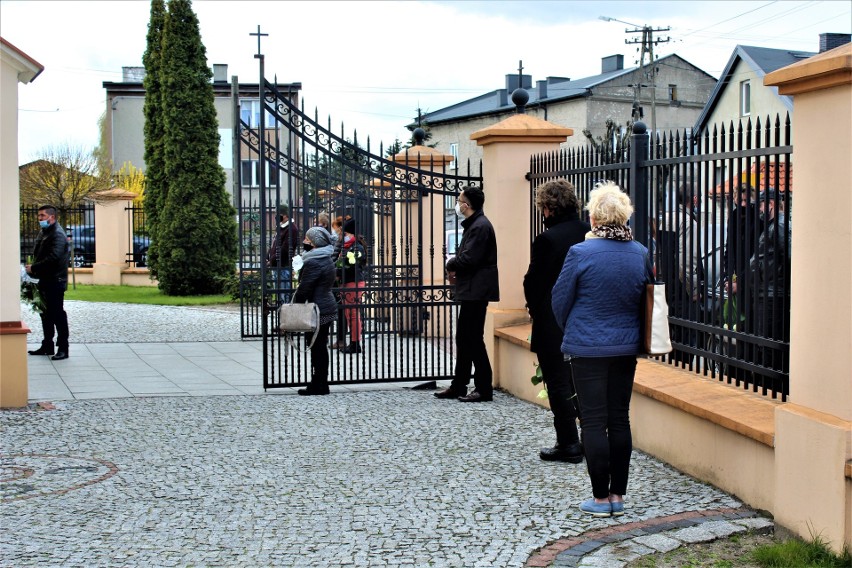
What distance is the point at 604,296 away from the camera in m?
5.64

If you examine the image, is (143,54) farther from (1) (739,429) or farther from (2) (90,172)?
(1) (739,429)

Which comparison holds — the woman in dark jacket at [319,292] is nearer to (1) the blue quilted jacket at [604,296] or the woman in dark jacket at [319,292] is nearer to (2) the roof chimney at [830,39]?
(1) the blue quilted jacket at [604,296]

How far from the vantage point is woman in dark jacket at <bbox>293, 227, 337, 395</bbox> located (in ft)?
33.2

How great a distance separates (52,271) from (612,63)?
5495 centimetres

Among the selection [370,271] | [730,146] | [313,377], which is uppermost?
[730,146]

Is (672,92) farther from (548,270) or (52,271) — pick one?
(548,270)

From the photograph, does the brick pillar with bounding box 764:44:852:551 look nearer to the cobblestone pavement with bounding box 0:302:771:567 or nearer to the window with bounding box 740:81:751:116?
the cobblestone pavement with bounding box 0:302:771:567

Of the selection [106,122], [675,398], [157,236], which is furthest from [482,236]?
[106,122]

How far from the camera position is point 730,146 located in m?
6.39

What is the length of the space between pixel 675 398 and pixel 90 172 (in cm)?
3116

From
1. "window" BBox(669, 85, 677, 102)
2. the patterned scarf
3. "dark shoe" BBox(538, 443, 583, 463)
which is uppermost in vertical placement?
"window" BBox(669, 85, 677, 102)

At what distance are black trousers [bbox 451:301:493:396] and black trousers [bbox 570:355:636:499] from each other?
3.68m

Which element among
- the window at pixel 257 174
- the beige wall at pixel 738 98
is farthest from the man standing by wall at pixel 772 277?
the beige wall at pixel 738 98

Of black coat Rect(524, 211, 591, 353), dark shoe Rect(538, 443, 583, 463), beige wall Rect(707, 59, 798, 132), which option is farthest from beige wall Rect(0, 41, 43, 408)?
beige wall Rect(707, 59, 798, 132)
